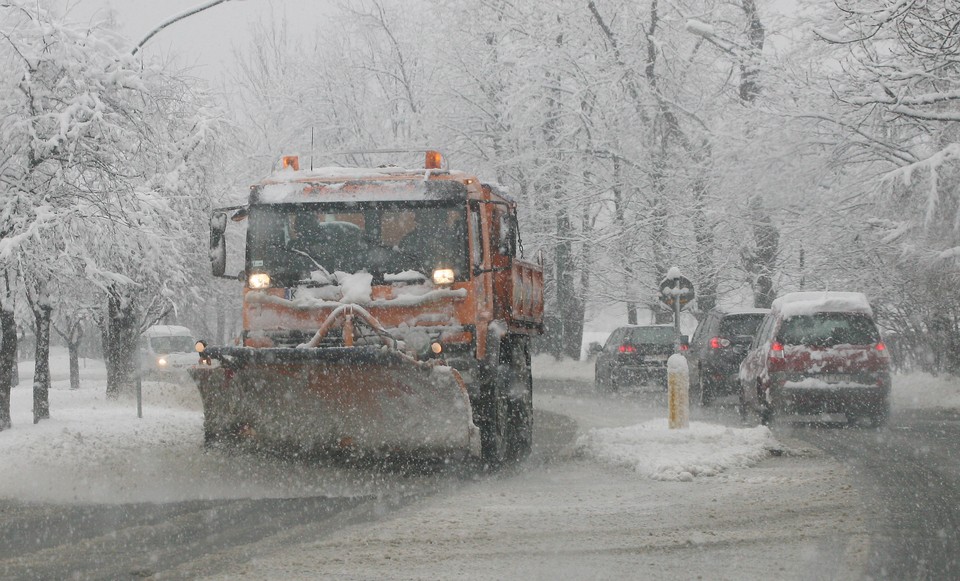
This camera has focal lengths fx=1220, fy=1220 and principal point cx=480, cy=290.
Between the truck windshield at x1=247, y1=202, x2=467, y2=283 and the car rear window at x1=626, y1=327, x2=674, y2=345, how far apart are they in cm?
1632

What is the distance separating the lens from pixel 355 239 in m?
11.2

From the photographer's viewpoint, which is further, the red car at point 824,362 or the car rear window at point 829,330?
the car rear window at point 829,330

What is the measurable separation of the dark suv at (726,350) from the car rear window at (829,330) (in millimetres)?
3901

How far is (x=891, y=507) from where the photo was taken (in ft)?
30.2

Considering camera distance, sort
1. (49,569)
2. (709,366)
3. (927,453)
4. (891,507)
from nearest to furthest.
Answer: (49,569), (891,507), (927,453), (709,366)

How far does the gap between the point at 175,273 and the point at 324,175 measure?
37.6ft

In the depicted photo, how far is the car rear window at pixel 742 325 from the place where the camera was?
2105cm

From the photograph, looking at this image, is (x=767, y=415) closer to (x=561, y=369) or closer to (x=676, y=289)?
(x=676, y=289)

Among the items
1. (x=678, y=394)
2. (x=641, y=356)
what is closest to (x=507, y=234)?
(x=678, y=394)

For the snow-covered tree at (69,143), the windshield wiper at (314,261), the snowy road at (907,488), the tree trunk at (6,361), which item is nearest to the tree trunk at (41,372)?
the tree trunk at (6,361)

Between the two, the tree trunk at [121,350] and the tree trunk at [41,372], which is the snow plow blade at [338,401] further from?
the tree trunk at [121,350]

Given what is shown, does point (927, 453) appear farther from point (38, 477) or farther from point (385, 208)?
point (38, 477)

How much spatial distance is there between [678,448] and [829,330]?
5118 mm

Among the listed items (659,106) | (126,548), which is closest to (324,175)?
(126,548)
